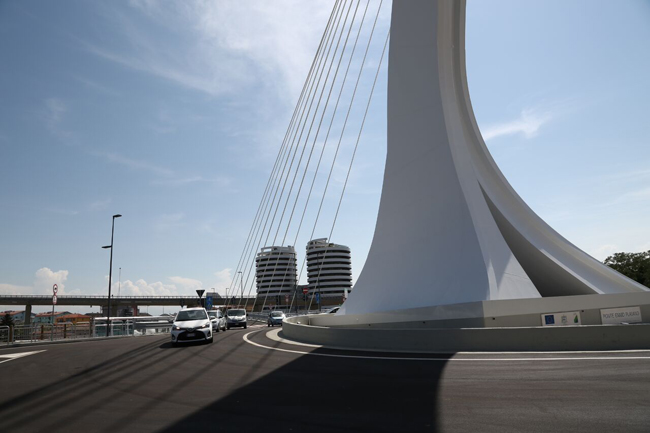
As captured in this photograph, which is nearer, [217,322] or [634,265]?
[217,322]

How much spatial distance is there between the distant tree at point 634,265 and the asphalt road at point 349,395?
167 ft

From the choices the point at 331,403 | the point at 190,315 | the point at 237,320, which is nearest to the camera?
the point at 331,403

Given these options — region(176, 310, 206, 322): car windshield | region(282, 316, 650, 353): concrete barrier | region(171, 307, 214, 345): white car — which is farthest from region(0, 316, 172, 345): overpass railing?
region(282, 316, 650, 353): concrete barrier

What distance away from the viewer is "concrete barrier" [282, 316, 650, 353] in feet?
33.7

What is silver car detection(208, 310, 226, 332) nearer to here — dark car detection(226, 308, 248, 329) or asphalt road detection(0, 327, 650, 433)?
dark car detection(226, 308, 248, 329)

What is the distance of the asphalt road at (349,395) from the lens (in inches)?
196

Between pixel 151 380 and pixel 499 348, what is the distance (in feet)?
26.2

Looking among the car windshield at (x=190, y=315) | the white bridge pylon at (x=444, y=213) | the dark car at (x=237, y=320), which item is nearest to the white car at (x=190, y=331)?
the car windshield at (x=190, y=315)

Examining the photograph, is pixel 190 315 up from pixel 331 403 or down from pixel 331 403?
up

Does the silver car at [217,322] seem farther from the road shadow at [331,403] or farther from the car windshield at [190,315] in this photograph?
the road shadow at [331,403]

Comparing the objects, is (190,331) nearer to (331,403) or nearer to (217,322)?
(217,322)

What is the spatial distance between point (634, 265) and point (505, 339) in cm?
5306

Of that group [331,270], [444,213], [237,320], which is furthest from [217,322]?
[331,270]

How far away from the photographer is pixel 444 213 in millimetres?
16625
